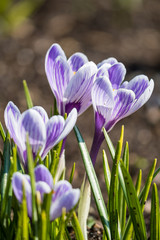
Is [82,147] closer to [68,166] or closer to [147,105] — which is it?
[68,166]

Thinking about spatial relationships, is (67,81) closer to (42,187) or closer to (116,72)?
(116,72)

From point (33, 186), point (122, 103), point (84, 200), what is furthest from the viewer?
point (84, 200)

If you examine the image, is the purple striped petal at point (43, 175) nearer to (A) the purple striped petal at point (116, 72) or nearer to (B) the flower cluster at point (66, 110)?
(B) the flower cluster at point (66, 110)

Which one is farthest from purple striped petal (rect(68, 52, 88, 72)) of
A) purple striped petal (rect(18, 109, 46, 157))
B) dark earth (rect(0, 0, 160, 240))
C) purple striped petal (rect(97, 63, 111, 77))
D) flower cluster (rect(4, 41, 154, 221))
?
dark earth (rect(0, 0, 160, 240))

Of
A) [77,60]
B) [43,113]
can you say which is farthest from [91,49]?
[43,113]

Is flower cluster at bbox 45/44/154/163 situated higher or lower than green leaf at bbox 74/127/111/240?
higher

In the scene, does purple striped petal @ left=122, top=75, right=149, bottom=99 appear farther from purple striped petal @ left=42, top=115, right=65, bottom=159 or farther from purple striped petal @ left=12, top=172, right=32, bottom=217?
purple striped petal @ left=12, top=172, right=32, bottom=217

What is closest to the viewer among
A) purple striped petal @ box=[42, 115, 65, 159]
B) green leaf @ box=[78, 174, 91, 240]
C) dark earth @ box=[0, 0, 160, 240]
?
purple striped petal @ box=[42, 115, 65, 159]

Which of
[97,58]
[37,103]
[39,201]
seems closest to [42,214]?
[39,201]
